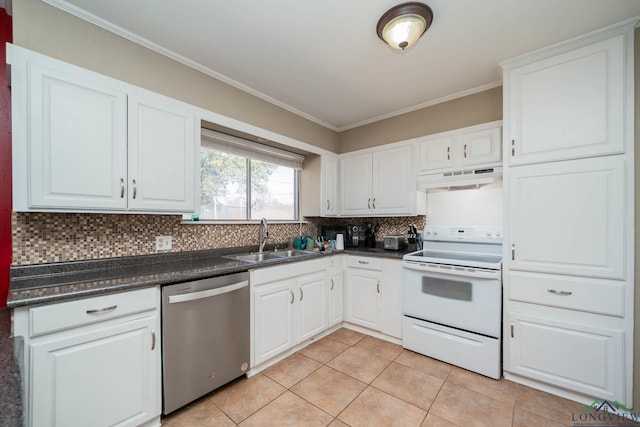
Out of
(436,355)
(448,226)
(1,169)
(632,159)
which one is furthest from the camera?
(448,226)

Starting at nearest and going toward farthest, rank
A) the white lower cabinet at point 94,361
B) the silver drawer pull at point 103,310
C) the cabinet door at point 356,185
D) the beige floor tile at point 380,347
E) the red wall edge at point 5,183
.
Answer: the white lower cabinet at point 94,361 < the silver drawer pull at point 103,310 < the red wall edge at point 5,183 < the beige floor tile at point 380,347 < the cabinet door at point 356,185

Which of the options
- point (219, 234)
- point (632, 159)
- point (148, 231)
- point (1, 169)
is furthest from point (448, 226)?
point (1, 169)

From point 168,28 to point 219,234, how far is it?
1633 mm

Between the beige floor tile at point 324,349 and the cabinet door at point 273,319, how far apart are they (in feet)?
0.72

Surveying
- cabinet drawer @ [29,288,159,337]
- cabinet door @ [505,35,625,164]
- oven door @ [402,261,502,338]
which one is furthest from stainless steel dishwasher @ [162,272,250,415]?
cabinet door @ [505,35,625,164]

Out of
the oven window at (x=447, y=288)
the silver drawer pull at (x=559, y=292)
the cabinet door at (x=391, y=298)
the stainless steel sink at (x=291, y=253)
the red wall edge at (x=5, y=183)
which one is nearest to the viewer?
the red wall edge at (x=5, y=183)

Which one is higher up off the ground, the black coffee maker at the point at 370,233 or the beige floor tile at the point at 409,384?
the black coffee maker at the point at 370,233

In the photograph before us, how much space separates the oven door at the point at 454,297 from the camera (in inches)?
82.3

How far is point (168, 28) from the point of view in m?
1.76

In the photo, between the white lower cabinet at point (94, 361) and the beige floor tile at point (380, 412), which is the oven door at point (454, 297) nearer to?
the beige floor tile at point (380, 412)

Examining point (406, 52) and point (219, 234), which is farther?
point (219, 234)

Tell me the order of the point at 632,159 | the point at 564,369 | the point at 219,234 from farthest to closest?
1. the point at 219,234
2. the point at 564,369
3. the point at 632,159

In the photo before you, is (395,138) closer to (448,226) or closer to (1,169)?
(448,226)

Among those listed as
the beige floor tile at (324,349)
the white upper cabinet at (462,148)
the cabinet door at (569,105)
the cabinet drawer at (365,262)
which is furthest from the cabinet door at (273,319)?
the cabinet door at (569,105)
